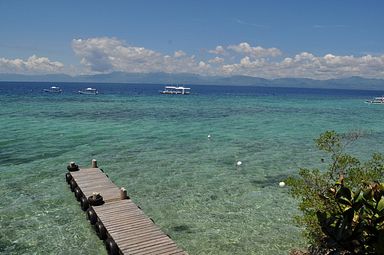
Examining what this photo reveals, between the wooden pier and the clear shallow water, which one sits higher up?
the wooden pier

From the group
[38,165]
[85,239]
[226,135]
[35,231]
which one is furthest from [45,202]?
[226,135]

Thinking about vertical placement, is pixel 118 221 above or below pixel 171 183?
above

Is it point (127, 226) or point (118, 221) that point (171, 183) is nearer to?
point (118, 221)

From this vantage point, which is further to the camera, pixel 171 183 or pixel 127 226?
pixel 171 183

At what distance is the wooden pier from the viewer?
643 inches

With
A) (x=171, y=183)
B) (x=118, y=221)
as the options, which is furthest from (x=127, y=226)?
(x=171, y=183)

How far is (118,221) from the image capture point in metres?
19.1

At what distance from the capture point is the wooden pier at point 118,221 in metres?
16.3

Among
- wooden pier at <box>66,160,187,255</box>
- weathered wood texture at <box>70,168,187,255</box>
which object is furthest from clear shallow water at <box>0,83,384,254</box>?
weathered wood texture at <box>70,168,187,255</box>

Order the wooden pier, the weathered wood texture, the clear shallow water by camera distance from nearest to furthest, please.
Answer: the weathered wood texture < the wooden pier < the clear shallow water

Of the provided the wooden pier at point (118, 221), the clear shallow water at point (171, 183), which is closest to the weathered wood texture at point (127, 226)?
the wooden pier at point (118, 221)

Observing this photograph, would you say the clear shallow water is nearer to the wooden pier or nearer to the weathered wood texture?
the wooden pier

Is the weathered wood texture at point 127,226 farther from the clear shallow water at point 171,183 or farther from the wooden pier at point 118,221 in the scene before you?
the clear shallow water at point 171,183

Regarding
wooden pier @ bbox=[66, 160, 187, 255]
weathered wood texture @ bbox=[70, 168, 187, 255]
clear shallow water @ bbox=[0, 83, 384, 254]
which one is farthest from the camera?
clear shallow water @ bbox=[0, 83, 384, 254]
